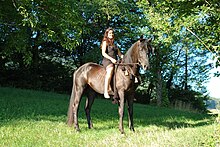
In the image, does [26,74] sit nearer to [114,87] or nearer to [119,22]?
[119,22]

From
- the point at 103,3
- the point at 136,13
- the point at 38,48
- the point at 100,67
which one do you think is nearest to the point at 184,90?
the point at 136,13

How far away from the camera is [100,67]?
8312mm

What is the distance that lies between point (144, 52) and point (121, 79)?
39.8 inches

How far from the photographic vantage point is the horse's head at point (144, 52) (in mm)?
6828

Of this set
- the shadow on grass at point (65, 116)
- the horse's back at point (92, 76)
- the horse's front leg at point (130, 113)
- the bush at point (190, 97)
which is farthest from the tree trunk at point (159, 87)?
the horse's front leg at point (130, 113)

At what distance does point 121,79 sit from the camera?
7.45 metres

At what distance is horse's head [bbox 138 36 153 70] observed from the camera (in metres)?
6.83

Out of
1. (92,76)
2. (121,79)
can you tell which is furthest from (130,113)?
(92,76)

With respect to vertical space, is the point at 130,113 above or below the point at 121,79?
below

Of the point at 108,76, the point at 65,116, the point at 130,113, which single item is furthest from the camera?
the point at 65,116

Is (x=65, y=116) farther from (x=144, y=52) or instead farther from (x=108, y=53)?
(x=144, y=52)

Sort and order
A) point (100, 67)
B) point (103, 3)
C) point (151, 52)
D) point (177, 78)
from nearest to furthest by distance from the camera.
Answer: point (151, 52)
point (100, 67)
point (103, 3)
point (177, 78)

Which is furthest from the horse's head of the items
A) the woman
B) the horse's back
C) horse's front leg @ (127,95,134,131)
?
the horse's back

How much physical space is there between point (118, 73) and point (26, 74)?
59.2 feet
